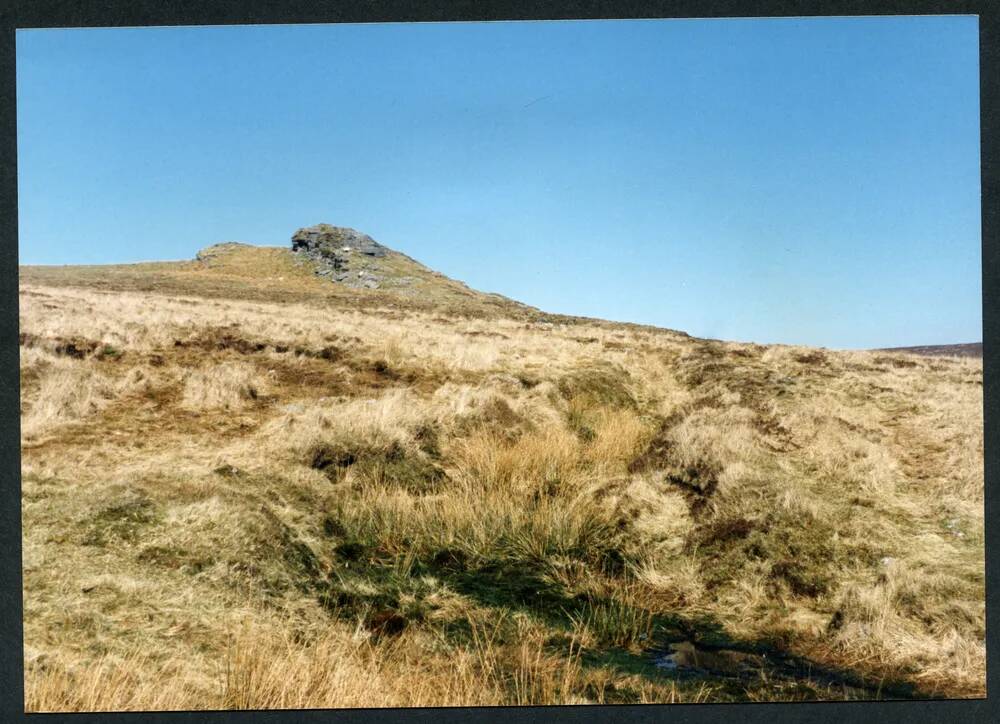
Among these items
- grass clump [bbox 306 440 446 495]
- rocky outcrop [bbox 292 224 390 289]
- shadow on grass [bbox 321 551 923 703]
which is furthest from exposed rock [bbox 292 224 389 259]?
shadow on grass [bbox 321 551 923 703]

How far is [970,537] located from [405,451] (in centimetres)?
514

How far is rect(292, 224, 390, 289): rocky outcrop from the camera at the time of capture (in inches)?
1801

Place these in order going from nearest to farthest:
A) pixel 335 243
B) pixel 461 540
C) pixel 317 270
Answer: pixel 461 540, pixel 317 270, pixel 335 243

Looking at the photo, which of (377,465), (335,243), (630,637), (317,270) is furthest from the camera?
(335,243)

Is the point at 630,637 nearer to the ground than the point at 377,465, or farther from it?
nearer to the ground

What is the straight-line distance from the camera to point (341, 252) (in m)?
51.5

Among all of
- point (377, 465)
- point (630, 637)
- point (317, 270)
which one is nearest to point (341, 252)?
point (317, 270)

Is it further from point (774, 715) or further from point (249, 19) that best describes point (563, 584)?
point (249, 19)

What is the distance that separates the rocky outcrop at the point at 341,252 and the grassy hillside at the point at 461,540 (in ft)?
118

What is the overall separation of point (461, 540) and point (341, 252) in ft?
159

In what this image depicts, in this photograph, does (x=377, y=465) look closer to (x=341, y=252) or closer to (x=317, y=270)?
(x=317, y=270)

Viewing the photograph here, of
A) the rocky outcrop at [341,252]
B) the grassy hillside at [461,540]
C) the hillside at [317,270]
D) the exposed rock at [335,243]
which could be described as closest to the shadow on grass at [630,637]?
the grassy hillside at [461,540]

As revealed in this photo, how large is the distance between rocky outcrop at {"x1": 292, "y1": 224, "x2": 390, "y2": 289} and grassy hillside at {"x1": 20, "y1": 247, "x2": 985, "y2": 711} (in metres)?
35.9

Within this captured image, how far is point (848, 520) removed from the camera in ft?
19.9
